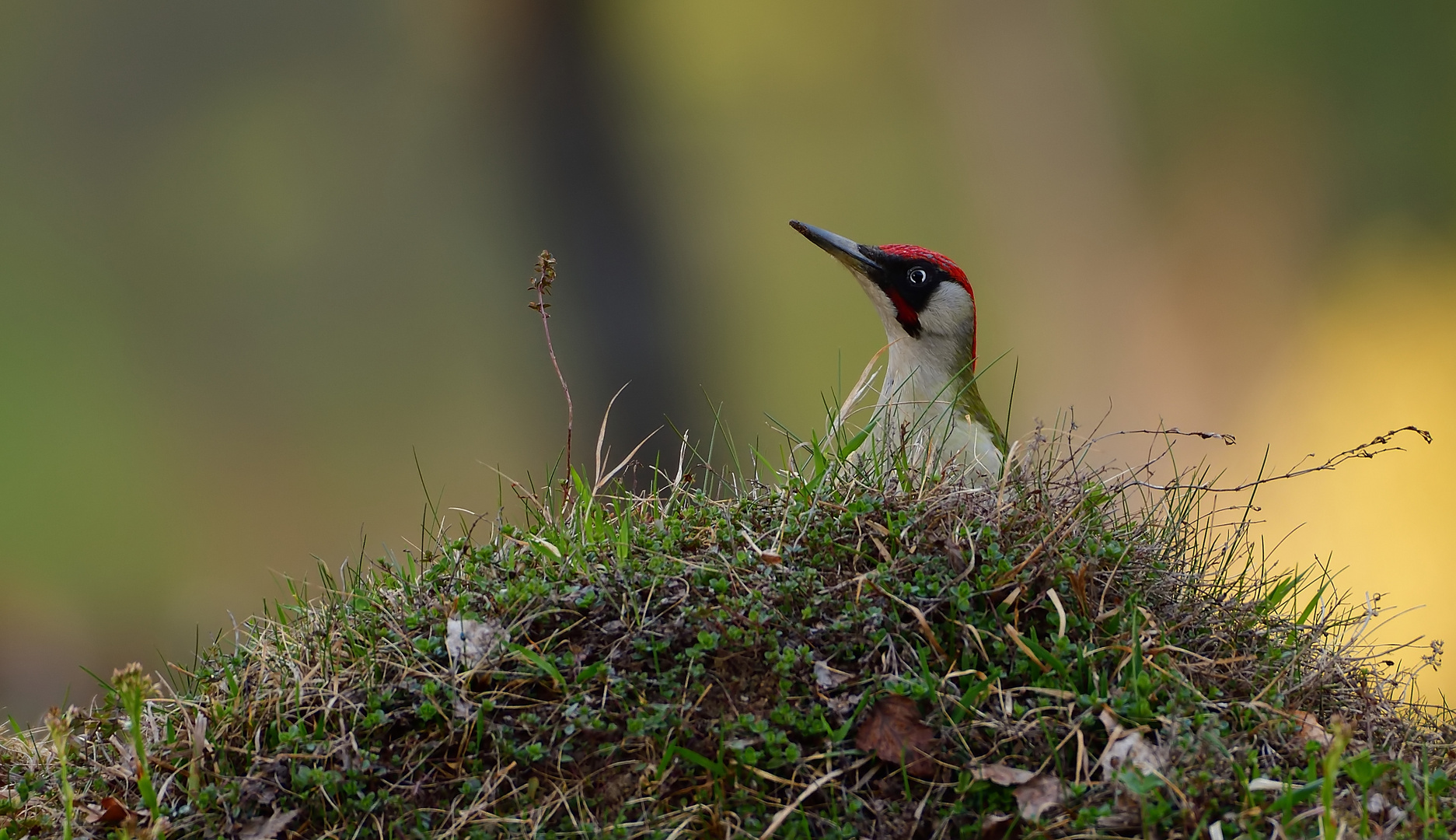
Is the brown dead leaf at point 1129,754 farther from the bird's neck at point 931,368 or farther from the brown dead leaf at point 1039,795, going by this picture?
the bird's neck at point 931,368

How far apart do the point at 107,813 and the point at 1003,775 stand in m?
1.59

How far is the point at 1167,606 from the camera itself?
2.12 meters

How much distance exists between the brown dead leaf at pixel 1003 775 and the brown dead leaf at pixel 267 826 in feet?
3.76

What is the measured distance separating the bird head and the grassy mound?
43.7 inches

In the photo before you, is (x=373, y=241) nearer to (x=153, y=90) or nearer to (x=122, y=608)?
(x=153, y=90)

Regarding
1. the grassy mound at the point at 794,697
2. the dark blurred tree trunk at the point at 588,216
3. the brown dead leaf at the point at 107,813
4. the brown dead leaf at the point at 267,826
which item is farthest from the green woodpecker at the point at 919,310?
the dark blurred tree trunk at the point at 588,216

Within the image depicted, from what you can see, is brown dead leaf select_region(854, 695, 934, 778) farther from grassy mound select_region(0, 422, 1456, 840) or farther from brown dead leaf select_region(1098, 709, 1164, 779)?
brown dead leaf select_region(1098, 709, 1164, 779)

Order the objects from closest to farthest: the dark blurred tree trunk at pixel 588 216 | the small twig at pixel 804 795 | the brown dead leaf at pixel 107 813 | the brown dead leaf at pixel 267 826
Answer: the small twig at pixel 804 795, the brown dead leaf at pixel 267 826, the brown dead leaf at pixel 107 813, the dark blurred tree trunk at pixel 588 216

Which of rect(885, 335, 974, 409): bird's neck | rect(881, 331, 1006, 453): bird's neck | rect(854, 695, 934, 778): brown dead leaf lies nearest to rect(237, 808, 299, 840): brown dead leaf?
rect(854, 695, 934, 778): brown dead leaf

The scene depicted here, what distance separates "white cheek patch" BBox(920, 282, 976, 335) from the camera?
3.36m

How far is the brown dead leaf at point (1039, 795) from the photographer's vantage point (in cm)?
164

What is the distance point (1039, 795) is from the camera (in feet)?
5.48

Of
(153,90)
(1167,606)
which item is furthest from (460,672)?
(153,90)

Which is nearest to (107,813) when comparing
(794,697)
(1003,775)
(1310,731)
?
(794,697)
